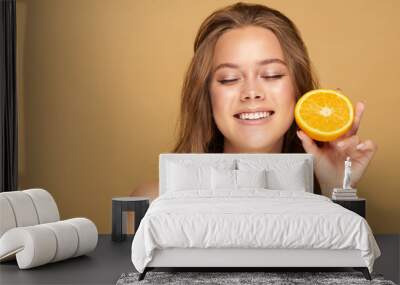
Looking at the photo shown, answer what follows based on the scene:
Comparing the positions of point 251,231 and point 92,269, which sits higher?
point 251,231

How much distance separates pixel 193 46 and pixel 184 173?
1.60 m

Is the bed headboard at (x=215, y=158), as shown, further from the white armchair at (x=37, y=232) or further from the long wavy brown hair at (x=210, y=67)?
the white armchair at (x=37, y=232)

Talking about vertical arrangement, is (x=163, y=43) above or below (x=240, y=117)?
above

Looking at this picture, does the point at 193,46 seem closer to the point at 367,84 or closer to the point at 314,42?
the point at 314,42

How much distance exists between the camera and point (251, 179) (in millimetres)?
6363

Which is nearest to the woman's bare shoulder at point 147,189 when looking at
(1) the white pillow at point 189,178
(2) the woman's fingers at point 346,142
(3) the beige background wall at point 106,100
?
(3) the beige background wall at point 106,100

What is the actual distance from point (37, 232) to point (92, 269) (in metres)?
0.53

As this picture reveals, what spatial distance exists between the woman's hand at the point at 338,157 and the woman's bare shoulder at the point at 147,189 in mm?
1662

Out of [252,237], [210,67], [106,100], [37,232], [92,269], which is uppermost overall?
[210,67]

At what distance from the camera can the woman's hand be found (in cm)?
716

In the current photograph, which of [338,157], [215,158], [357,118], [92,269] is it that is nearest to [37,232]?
[92,269]

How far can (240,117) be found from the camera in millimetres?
7184

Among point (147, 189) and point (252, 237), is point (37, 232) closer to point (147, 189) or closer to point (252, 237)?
point (252, 237)

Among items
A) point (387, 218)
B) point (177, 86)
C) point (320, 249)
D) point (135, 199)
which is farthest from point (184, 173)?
point (387, 218)
